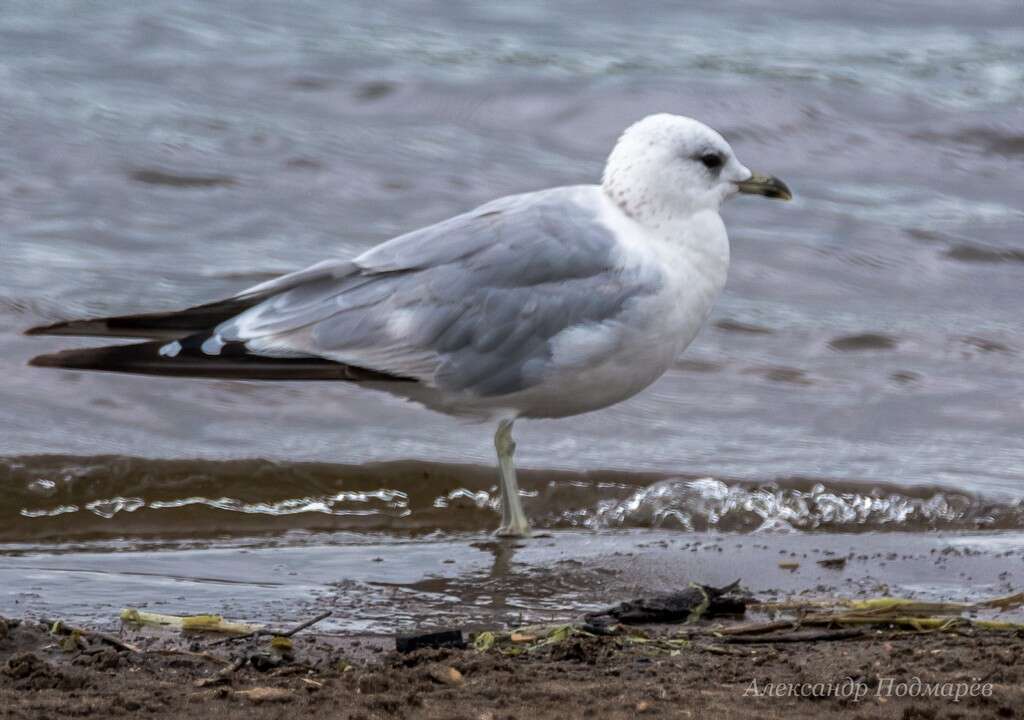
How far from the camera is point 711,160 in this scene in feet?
18.5

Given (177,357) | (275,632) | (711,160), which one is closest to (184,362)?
(177,357)

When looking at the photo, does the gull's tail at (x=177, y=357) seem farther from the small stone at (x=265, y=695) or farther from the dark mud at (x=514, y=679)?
the small stone at (x=265, y=695)

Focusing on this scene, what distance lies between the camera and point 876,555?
5.07 metres

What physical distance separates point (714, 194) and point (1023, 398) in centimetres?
Answer: 236

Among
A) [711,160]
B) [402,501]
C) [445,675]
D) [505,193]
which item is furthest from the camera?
[505,193]

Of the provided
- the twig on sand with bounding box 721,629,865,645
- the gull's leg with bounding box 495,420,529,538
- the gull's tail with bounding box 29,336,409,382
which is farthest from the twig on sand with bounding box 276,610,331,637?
the gull's leg with bounding box 495,420,529,538

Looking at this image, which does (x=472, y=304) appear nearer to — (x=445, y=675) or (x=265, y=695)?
(x=445, y=675)

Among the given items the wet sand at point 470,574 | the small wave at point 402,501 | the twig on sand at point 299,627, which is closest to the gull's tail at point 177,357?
the wet sand at point 470,574

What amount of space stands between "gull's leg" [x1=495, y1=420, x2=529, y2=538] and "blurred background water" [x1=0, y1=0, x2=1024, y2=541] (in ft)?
1.63

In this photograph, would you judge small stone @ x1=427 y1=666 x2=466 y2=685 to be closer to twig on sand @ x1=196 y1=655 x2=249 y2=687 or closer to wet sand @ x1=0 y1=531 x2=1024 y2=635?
twig on sand @ x1=196 y1=655 x2=249 y2=687

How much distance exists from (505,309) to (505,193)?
447 centimetres

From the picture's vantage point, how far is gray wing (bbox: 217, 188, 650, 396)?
5352mm

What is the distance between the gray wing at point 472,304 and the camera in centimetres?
535

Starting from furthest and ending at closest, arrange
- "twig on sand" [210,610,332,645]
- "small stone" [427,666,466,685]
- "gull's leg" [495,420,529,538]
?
"gull's leg" [495,420,529,538] < "twig on sand" [210,610,332,645] < "small stone" [427,666,466,685]
